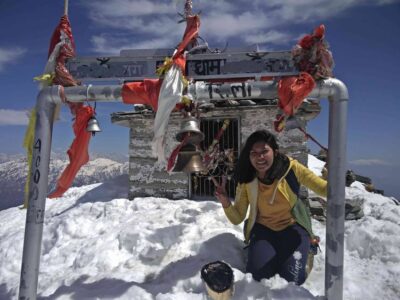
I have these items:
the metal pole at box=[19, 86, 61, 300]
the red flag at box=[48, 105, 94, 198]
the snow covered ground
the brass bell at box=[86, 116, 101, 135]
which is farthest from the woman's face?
the metal pole at box=[19, 86, 61, 300]

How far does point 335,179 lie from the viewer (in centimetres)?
286

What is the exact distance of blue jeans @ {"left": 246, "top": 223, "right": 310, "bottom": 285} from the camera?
3.29 metres

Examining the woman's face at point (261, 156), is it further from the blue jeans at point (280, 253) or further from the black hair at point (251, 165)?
the blue jeans at point (280, 253)

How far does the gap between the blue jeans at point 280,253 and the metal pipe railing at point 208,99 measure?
1.47ft

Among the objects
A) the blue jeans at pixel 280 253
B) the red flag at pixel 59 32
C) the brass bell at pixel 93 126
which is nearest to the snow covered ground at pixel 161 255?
the blue jeans at pixel 280 253

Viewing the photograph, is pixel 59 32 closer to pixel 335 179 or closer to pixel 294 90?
pixel 294 90

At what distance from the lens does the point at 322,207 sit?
6359mm

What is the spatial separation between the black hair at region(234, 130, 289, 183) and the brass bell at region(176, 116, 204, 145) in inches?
32.5

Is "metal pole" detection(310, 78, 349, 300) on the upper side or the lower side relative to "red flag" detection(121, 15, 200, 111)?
lower

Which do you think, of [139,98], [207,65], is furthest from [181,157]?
[207,65]

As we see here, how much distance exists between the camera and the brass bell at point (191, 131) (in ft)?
9.24

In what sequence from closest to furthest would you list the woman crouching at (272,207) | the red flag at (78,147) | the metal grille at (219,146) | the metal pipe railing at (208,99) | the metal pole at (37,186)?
1. the metal pipe railing at (208,99)
2. the metal pole at (37,186)
3. the red flag at (78,147)
4. the woman crouching at (272,207)
5. the metal grille at (219,146)

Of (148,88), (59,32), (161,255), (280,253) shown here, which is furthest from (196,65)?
(161,255)

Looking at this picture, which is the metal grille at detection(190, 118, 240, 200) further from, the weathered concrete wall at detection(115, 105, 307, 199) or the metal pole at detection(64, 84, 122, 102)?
the metal pole at detection(64, 84, 122, 102)
